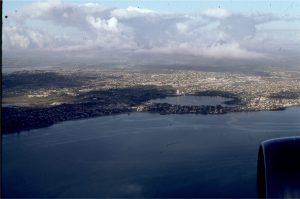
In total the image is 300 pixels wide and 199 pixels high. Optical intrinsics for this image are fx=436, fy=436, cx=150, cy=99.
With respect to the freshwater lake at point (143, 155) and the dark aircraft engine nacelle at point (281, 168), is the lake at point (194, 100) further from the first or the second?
the dark aircraft engine nacelle at point (281, 168)

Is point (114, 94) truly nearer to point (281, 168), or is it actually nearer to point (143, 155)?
point (143, 155)

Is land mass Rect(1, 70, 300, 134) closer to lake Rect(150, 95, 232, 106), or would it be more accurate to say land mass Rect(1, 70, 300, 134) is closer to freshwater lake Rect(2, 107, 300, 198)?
lake Rect(150, 95, 232, 106)

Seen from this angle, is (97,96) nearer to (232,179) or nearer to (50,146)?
(50,146)

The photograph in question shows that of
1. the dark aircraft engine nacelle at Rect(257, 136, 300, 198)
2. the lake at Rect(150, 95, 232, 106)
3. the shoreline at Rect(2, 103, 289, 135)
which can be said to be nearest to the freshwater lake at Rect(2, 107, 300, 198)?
the shoreline at Rect(2, 103, 289, 135)

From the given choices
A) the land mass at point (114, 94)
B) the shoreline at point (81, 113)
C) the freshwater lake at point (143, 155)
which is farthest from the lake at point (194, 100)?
the freshwater lake at point (143, 155)

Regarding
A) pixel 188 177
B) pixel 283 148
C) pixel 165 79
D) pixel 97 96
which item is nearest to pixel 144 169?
pixel 188 177

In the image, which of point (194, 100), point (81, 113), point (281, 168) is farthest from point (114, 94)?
point (281, 168)
